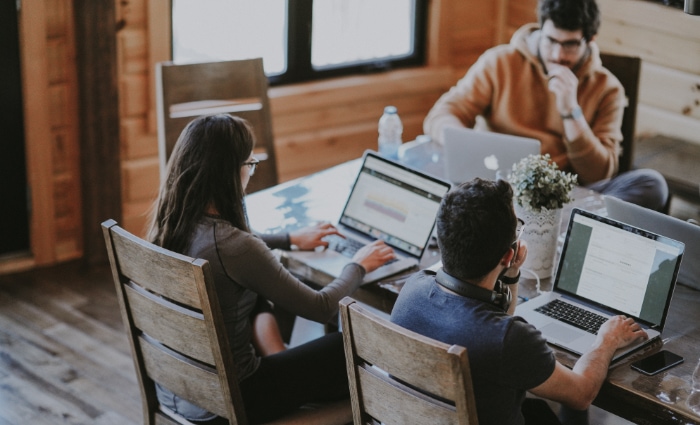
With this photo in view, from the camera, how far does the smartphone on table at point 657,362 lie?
2.09 m

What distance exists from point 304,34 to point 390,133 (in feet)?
4.79

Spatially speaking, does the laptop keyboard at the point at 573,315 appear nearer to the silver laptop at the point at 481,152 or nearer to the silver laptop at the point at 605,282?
the silver laptop at the point at 605,282

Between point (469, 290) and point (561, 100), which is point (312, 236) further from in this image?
point (561, 100)

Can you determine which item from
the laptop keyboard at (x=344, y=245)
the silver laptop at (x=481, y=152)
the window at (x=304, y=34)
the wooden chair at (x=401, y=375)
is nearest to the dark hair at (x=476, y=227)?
the wooden chair at (x=401, y=375)

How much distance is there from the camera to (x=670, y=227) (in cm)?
235

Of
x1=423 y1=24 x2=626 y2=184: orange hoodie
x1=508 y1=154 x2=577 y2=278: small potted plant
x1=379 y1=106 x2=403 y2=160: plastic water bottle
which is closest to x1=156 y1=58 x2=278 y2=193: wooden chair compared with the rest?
x1=379 y1=106 x2=403 y2=160: plastic water bottle

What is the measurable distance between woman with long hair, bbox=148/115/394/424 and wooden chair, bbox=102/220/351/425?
0.06m

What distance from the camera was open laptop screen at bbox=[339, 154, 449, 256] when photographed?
262cm

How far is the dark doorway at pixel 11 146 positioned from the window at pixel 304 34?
2.26 feet

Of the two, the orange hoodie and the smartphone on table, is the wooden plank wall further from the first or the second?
the smartphone on table

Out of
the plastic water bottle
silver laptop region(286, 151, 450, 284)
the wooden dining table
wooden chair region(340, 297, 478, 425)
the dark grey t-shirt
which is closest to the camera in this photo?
wooden chair region(340, 297, 478, 425)

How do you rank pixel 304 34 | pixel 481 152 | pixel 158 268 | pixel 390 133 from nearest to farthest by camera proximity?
pixel 158 268 < pixel 481 152 < pixel 390 133 < pixel 304 34

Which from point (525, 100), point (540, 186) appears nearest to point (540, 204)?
point (540, 186)

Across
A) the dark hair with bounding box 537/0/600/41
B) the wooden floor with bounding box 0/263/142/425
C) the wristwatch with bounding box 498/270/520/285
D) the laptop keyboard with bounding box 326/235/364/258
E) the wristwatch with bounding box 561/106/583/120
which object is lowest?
the wooden floor with bounding box 0/263/142/425
